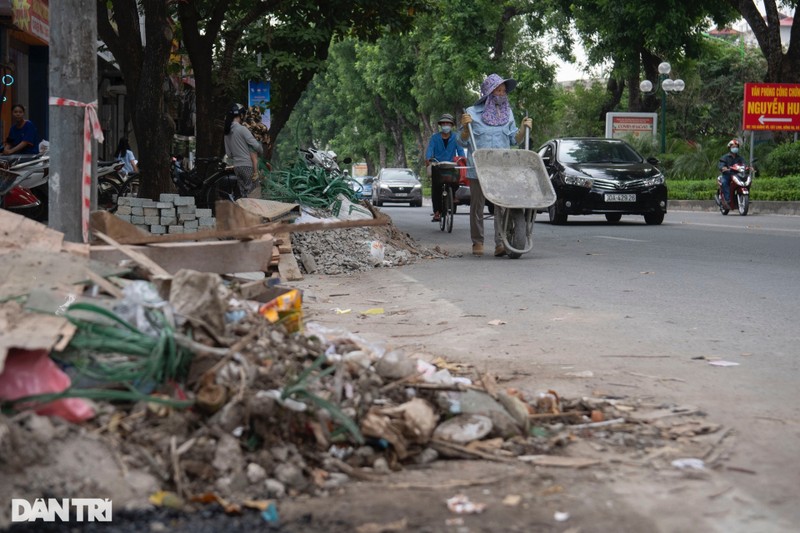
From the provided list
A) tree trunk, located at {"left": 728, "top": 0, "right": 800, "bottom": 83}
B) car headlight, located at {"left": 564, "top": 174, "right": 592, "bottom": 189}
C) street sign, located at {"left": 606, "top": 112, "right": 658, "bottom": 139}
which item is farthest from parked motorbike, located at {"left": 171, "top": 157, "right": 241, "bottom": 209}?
street sign, located at {"left": 606, "top": 112, "right": 658, "bottom": 139}

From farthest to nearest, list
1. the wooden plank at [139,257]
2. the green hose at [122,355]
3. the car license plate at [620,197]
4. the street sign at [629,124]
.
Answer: the street sign at [629,124] < the car license plate at [620,197] < the wooden plank at [139,257] < the green hose at [122,355]

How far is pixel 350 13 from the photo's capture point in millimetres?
19531

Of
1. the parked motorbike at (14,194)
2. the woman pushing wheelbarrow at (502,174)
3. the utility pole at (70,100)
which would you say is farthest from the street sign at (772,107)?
the utility pole at (70,100)

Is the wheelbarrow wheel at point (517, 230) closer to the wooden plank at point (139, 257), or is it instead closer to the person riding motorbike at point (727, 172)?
the wooden plank at point (139, 257)

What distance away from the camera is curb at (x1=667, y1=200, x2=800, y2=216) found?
26075mm

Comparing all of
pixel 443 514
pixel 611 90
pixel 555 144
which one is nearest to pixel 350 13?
pixel 555 144

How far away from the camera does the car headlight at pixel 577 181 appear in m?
18.7

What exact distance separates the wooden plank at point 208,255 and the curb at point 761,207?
890 inches

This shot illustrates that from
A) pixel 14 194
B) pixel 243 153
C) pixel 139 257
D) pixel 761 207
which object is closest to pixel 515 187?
pixel 243 153

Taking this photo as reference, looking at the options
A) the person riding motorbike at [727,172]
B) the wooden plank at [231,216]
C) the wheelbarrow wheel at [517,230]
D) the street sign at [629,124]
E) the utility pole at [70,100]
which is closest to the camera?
the wooden plank at [231,216]

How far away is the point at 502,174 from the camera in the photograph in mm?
11617

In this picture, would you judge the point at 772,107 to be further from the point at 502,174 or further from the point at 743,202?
the point at 502,174

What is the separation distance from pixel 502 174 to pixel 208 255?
670 cm

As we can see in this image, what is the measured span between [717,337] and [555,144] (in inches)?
567
